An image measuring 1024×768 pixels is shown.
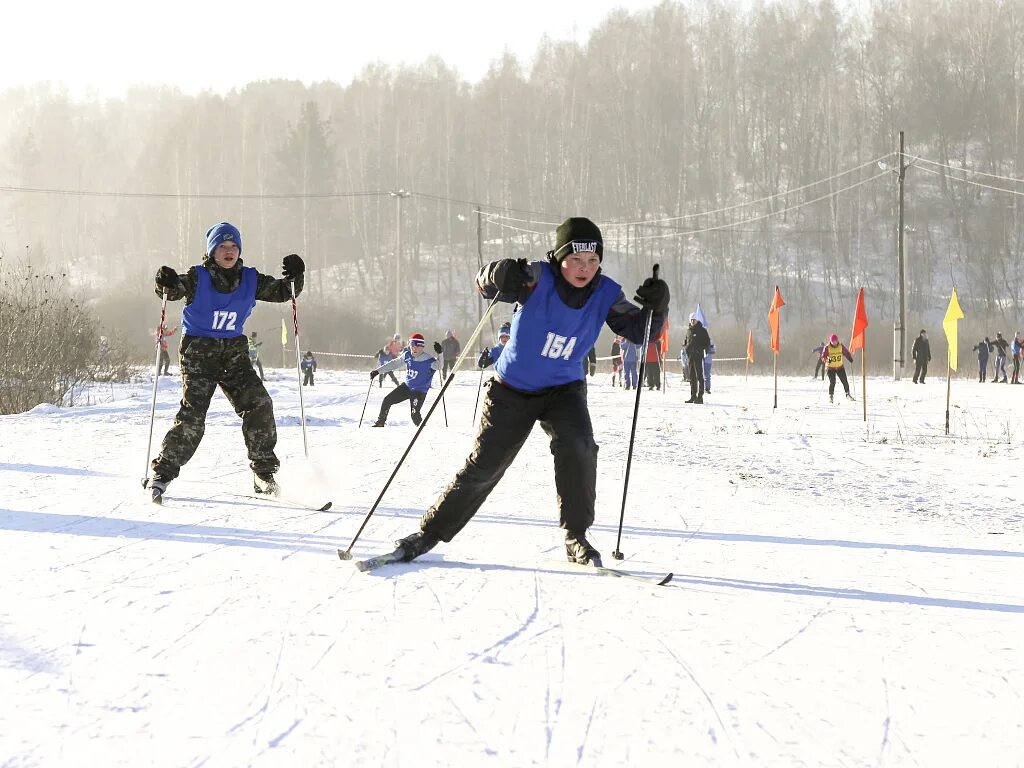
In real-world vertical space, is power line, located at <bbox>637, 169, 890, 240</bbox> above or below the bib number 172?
above

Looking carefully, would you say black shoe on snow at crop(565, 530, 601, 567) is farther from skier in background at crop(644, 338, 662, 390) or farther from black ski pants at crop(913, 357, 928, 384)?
black ski pants at crop(913, 357, 928, 384)

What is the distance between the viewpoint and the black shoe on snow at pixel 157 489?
589cm

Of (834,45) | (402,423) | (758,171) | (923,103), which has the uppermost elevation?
(834,45)

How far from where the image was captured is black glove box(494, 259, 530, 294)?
13.0 ft

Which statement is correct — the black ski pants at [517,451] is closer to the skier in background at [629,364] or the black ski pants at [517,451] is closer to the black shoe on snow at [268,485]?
the black shoe on snow at [268,485]

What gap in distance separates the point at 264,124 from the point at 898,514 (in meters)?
67.7

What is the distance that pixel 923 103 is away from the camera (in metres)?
54.9

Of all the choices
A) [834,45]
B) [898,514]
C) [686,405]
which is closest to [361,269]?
[834,45]

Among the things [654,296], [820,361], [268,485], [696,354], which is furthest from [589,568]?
[820,361]

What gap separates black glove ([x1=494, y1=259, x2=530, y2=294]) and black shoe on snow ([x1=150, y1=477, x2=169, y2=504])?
123 inches

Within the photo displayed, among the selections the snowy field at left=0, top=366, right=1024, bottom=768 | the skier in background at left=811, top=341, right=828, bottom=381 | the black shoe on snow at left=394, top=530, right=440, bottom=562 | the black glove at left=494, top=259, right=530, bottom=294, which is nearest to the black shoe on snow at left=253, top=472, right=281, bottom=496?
the snowy field at left=0, top=366, right=1024, bottom=768

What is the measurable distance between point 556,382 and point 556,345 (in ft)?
0.60

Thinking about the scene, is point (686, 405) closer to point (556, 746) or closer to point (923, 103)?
point (556, 746)

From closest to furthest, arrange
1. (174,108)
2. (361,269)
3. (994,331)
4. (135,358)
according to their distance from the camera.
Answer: (135,358)
(994,331)
(361,269)
(174,108)
